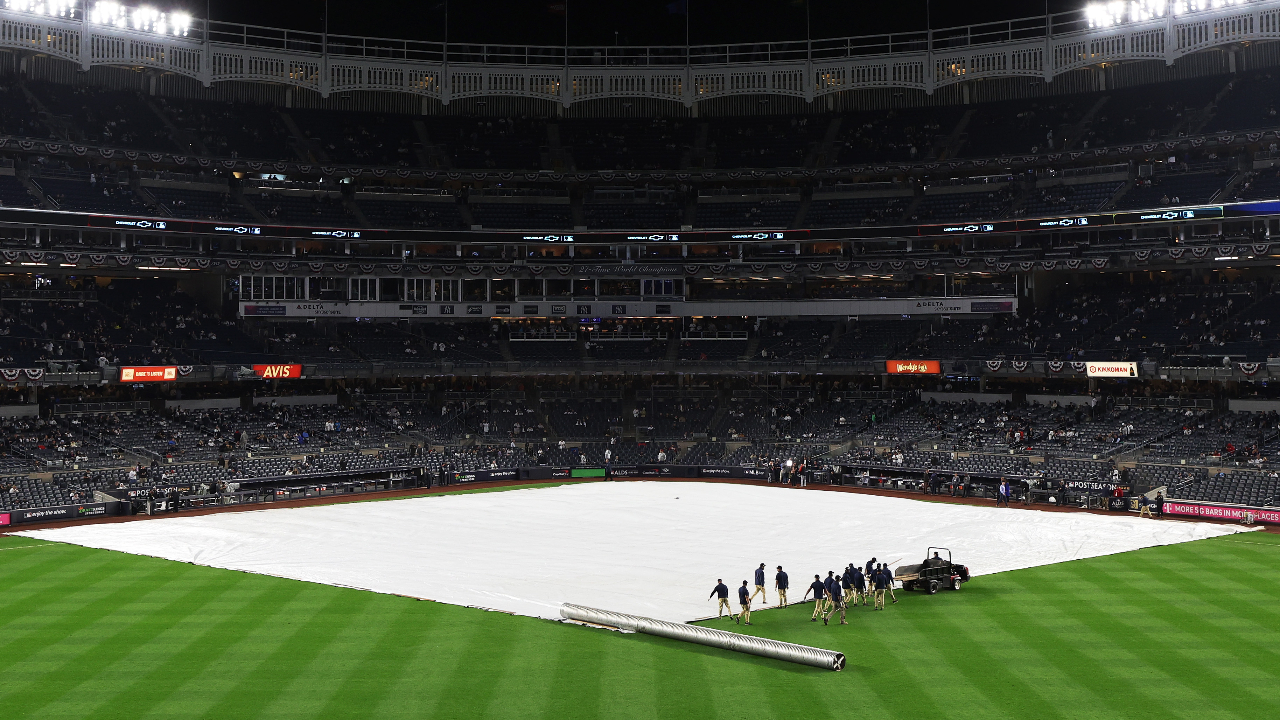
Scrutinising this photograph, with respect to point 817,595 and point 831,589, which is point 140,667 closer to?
point 817,595

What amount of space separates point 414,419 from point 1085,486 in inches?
1568

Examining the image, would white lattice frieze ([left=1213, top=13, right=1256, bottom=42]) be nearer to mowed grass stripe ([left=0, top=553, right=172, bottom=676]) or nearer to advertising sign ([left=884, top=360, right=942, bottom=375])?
advertising sign ([left=884, top=360, right=942, bottom=375])

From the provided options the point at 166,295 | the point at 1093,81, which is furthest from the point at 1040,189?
the point at 166,295

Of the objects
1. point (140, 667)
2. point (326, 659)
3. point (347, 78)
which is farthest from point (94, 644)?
point (347, 78)

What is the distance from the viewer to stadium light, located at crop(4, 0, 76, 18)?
59688 millimetres

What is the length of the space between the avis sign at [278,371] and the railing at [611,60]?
19474 mm

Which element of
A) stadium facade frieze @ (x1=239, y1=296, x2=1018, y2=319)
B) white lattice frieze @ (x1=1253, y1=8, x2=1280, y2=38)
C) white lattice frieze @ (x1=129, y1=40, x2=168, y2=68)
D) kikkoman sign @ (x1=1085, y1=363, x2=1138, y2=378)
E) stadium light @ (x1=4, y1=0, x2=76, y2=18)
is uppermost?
stadium light @ (x1=4, y1=0, x2=76, y2=18)

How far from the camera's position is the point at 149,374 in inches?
2324

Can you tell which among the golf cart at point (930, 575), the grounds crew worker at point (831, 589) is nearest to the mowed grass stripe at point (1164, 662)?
the golf cart at point (930, 575)

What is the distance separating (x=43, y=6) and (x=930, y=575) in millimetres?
58155

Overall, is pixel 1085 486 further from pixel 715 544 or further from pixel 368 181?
pixel 368 181

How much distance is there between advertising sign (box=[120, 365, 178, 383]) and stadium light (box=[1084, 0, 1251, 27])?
2278 inches

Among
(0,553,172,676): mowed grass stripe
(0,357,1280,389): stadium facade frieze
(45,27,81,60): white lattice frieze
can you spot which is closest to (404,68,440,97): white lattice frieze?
(0,357,1280,389): stadium facade frieze

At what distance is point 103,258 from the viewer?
61812mm
